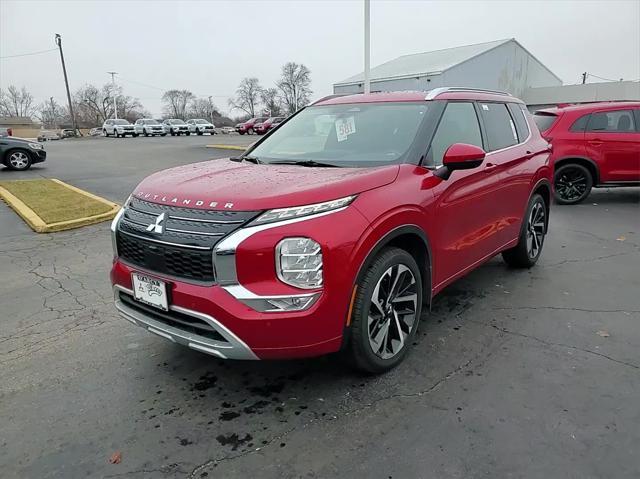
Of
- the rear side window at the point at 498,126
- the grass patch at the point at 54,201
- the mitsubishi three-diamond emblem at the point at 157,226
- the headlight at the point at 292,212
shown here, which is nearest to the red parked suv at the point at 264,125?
the grass patch at the point at 54,201

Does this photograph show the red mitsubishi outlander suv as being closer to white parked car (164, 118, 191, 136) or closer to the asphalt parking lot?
the asphalt parking lot

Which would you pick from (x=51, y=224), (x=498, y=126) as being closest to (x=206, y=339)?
(x=498, y=126)

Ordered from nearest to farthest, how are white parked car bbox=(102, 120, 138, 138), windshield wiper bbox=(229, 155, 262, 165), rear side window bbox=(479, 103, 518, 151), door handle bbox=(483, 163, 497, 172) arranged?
1. windshield wiper bbox=(229, 155, 262, 165)
2. door handle bbox=(483, 163, 497, 172)
3. rear side window bbox=(479, 103, 518, 151)
4. white parked car bbox=(102, 120, 138, 138)

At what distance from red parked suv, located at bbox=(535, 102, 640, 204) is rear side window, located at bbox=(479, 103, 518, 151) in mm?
4581

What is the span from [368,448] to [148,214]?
72.4 inches

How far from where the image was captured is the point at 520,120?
517cm

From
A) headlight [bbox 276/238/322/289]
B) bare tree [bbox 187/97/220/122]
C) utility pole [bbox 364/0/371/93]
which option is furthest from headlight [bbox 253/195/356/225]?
bare tree [bbox 187/97/220/122]

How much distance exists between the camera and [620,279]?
16.3ft

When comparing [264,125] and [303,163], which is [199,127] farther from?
[303,163]

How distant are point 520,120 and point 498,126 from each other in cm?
72

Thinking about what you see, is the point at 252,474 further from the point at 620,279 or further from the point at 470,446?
the point at 620,279

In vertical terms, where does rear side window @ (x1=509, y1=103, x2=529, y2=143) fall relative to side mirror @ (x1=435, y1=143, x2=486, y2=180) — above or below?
above

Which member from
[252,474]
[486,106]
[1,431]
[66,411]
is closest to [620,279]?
[486,106]

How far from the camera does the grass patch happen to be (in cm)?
793
